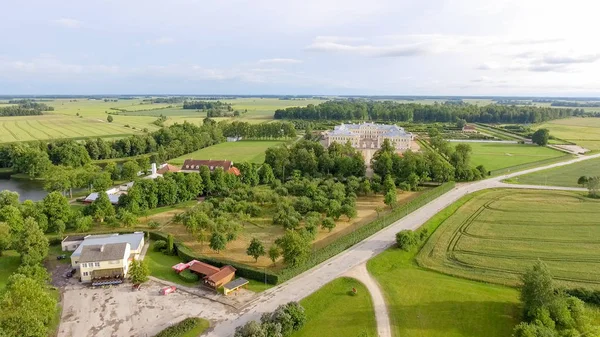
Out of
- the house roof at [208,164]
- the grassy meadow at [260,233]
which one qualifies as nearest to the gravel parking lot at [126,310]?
the grassy meadow at [260,233]

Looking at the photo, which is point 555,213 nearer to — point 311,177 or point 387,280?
point 387,280

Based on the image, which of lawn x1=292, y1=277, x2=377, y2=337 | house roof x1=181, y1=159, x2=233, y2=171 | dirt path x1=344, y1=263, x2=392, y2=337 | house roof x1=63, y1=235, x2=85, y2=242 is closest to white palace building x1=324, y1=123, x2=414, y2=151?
house roof x1=181, y1=159, x2=233, y2=171

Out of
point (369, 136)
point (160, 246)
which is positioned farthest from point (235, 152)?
point (160, 246)

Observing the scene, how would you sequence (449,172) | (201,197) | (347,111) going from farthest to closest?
(347,111)
(449,172)
(201,197)

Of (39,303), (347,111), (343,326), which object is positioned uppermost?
(347,111)

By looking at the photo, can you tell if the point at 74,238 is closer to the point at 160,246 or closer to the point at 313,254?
the point at 160,246

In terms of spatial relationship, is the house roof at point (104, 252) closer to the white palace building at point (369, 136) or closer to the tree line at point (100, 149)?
the tree line at point (100, 149)

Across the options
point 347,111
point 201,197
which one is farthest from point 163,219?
point 347,111

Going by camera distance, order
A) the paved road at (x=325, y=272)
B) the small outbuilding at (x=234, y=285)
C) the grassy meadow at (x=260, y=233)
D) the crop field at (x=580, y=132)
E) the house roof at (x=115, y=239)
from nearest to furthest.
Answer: the paved road at (x=325, y=272), the small outbuilding at (x=234, y=285), the house roof at (x=115, y=239), the grassy meadow at (x=260, y=233), the crop field at (x=580, y=132)
